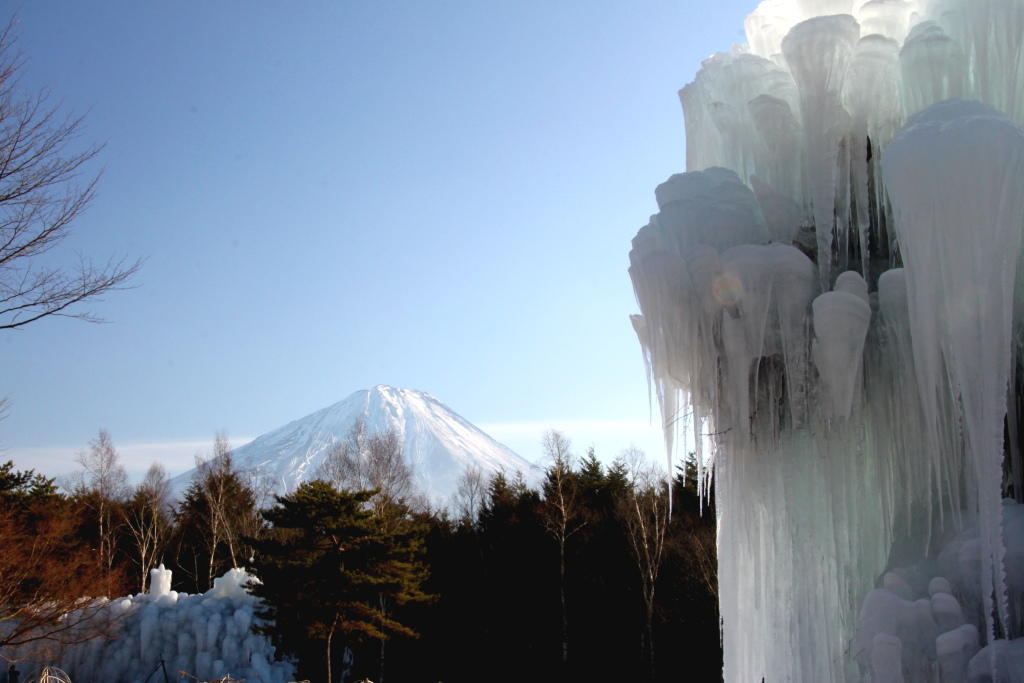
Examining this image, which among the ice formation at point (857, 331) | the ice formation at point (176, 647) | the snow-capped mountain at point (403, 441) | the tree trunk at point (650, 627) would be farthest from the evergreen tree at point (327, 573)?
the snow-capped mountain at point (403, 441)

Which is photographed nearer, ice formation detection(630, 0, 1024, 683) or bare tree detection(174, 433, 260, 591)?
ice formation detection(630, 0, 1024, 683)

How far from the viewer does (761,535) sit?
414cm

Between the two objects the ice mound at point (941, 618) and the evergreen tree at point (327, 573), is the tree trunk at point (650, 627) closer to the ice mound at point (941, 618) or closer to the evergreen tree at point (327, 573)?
the evergreen tree at point (327, 573)

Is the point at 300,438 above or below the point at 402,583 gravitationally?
above

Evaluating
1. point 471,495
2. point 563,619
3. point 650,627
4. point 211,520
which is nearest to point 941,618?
point 650,627

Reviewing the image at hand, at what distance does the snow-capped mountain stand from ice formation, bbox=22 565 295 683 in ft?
173

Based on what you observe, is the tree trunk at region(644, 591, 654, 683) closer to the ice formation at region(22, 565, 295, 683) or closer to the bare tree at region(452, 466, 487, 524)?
the bare tree at region(452, 466, 487, 524)

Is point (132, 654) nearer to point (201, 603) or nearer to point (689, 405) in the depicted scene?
point (201, 603)

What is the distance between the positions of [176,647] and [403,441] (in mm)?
58431

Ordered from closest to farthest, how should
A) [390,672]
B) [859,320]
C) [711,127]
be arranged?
1. [859,320]
2. [711,127]
3. [390,672]

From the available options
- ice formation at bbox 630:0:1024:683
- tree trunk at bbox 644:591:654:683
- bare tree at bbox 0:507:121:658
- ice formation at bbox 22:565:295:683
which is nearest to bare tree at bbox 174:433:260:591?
bare tree at bbox 0:507:121:658

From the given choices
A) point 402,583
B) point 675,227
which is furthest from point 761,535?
point 402,583

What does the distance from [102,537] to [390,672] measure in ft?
31.1

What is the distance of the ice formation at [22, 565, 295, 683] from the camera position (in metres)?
17.1
